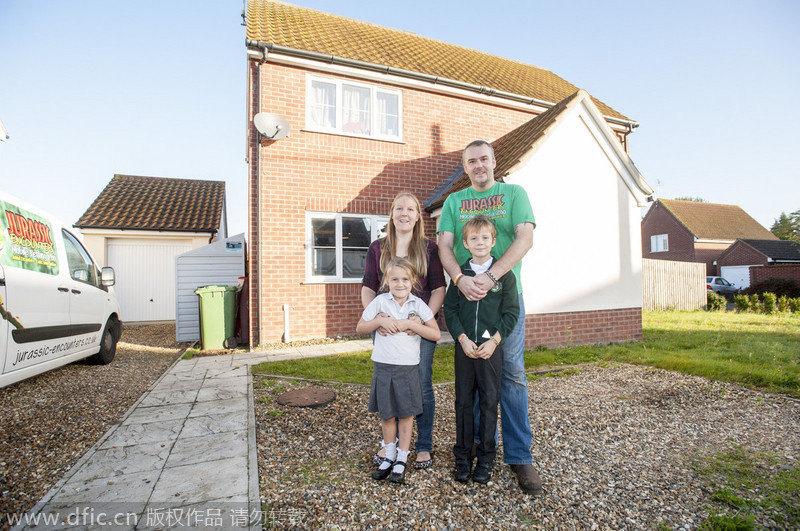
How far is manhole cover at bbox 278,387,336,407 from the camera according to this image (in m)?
3.93

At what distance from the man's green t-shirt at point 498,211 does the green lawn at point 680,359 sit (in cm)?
254

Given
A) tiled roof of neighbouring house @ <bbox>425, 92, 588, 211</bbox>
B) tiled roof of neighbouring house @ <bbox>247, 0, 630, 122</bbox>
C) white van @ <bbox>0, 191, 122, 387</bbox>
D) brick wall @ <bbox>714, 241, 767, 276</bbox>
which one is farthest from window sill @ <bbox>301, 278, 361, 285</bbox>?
brick wall @ <bbox>714, 241, 767, 276</bbox>

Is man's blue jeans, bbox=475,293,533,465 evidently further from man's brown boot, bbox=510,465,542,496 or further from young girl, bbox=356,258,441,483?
young girl, bbox=356,258,441,483

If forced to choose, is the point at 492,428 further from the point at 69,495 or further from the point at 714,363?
the point at 714,363

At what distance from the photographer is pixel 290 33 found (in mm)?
8523

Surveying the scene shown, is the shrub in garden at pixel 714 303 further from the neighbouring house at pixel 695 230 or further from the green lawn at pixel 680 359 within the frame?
the neighbouring house at pixel 695 230

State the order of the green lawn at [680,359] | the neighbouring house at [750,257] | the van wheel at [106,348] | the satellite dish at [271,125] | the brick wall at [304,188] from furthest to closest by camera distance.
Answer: the neighbouring house at [750,257] → the brick wall at [304,188] → the satellite dish at [271,125] → the van wheel at [106,348] → the green lawn at [680,359]

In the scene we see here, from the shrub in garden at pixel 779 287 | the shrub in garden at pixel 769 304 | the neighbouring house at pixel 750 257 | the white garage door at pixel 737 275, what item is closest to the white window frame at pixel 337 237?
the shrub in garden at pixel 769 304

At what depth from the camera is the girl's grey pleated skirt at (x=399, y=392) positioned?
2479mm

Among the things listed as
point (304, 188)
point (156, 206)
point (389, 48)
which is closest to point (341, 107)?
point (304, 188)

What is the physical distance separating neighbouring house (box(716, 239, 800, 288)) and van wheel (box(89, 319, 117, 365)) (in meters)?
33.9

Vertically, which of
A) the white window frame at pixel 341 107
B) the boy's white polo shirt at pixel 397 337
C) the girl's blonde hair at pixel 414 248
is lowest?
the boy's white polo shirt at pixel 397 337

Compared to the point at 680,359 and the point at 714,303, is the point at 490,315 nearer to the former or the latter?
Answer: the point at 680,359

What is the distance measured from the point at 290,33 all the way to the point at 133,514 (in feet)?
29.6
